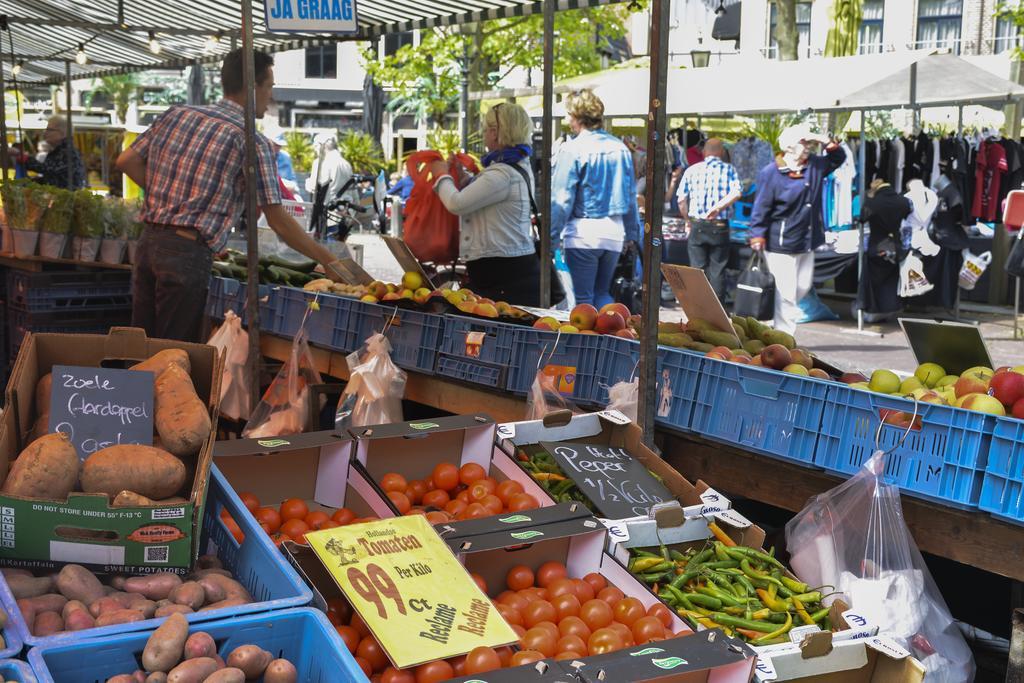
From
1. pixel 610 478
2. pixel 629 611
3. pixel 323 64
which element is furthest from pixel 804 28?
pixel 629 611

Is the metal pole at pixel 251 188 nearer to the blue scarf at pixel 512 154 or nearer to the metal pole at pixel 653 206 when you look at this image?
the blue scarf at pixel 512 154

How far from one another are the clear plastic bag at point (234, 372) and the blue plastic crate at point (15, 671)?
12.6 feet

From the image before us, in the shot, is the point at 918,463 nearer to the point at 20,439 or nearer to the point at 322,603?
the point at 322,603

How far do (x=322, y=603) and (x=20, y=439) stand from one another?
3.21ft

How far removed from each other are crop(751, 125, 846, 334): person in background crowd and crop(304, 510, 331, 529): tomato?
302 inches

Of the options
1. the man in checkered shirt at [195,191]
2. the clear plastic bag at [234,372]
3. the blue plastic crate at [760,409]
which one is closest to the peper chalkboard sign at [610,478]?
the blue plastic crate at [760,409]

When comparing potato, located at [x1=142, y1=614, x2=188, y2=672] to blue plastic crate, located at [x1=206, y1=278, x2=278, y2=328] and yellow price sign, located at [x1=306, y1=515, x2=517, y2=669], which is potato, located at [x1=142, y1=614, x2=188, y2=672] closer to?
yellow price sign, located at [x1=306, y1=515, x2=517, y2=669]

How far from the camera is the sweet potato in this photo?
297cm

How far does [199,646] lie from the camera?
1.97 m

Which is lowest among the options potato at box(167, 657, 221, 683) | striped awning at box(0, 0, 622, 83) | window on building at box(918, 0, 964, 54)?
potato at box(167, 657, 221, 683)

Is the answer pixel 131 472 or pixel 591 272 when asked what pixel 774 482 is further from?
pixel 591 272

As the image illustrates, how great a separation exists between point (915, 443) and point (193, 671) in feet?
7.19

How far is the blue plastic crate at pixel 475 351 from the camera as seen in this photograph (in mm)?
4605

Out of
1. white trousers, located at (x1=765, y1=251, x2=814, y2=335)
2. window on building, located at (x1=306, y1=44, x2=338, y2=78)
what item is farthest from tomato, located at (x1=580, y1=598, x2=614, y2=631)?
window on building, located at (x1=306, y1=44, x2=338, y2=78)
